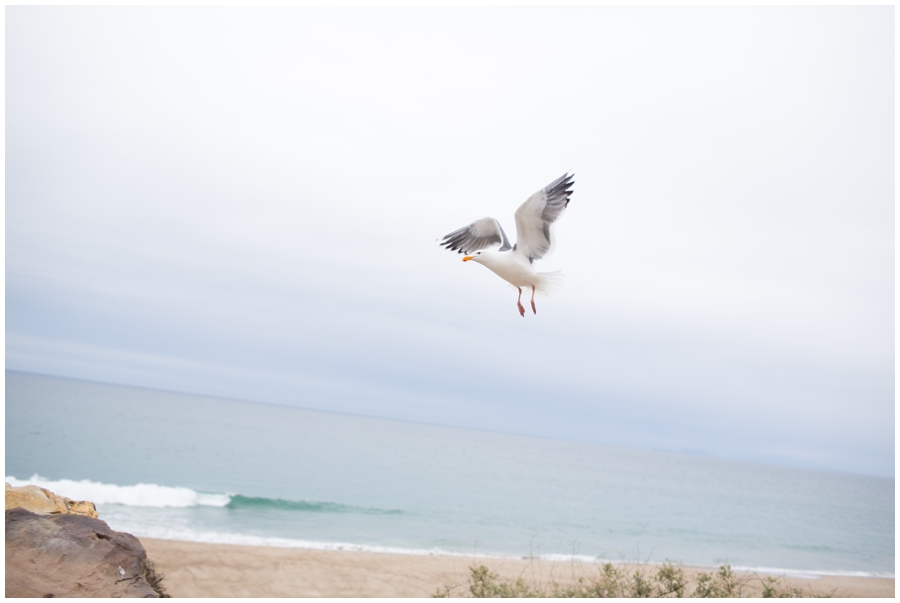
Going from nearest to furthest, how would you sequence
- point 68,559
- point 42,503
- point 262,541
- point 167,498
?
point 68,559 < point 42,503 < point 262,541 < point 167,498

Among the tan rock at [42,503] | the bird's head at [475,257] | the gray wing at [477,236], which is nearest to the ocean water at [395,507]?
the tan rock at [42,503]

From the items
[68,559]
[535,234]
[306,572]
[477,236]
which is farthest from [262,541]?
[535,234]

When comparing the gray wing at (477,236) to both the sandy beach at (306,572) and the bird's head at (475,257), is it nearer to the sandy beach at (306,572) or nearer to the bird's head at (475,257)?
the bird's head at (475,257)

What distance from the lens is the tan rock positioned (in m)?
4.30

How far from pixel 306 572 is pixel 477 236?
729 cm

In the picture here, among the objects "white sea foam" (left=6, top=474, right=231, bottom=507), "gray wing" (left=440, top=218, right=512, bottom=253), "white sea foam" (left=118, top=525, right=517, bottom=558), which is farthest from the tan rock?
"white sea foam" (left=6, top=474, right=231, bottom=507)

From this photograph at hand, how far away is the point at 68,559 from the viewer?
3.95 metres

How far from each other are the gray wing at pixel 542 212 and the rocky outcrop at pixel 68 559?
Answer: 3.33 m

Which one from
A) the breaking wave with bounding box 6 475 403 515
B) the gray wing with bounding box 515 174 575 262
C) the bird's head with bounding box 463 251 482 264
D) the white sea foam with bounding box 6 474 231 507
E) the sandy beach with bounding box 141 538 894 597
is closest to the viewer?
the bird's head with bounding box 463 251 482 264

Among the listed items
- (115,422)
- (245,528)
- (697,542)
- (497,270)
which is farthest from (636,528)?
(115,422)

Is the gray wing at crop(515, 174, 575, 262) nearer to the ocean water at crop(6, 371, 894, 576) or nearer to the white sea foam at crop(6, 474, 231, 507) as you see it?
the ocean water at crop(6, 371, 894, 576)

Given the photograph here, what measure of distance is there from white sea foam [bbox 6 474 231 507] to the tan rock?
1177cm

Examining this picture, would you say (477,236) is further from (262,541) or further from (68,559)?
(262,541)

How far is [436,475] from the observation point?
2825 centimetres
